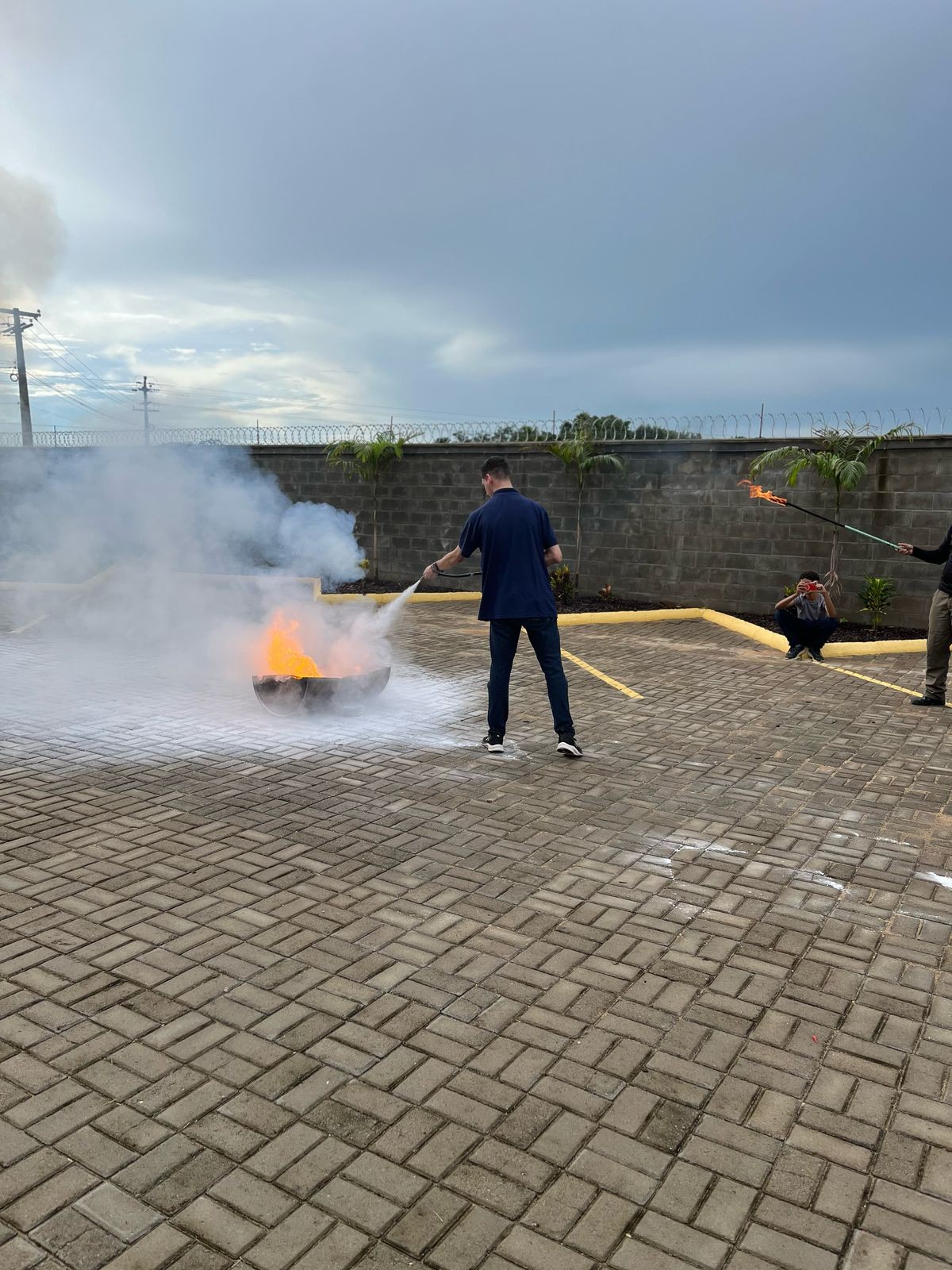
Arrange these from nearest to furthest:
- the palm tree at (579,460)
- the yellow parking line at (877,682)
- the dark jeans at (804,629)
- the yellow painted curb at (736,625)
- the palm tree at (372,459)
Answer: the yellow parking line at (877,682) → the dark jeans at (804,629) → the yellow painted curb at (736,625) → the palm tree at (579,460) → the palm tree at (372,459)

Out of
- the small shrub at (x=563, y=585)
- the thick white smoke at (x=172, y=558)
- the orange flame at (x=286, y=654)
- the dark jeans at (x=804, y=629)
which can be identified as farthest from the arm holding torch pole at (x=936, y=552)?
the small shrub at (x=563, y=585)

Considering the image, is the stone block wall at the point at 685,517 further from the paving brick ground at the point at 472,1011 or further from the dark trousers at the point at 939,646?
the paving brick ground at the point at 472,1011

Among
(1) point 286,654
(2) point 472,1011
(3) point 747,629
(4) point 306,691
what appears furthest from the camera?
(3) point 747,629

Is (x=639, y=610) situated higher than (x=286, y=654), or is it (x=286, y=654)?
(x=286, y=654)

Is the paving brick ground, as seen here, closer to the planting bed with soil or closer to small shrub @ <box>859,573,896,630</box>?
the planting bed with soil

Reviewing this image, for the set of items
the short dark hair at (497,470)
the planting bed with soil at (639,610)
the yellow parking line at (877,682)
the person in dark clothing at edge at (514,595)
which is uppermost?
the short dark hair at (497,470)

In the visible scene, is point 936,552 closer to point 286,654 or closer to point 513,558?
point 513,558

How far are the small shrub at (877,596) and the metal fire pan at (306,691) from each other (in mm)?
8209

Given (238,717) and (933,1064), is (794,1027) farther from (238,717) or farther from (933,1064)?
(238,717)

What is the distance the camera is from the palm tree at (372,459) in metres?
17.2

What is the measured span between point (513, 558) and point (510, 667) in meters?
0.80

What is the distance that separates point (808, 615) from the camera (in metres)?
10.8

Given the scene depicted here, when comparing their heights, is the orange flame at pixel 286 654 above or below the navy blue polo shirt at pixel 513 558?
below

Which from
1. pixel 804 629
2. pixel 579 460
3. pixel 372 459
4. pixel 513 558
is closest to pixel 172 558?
pixel 372 459
